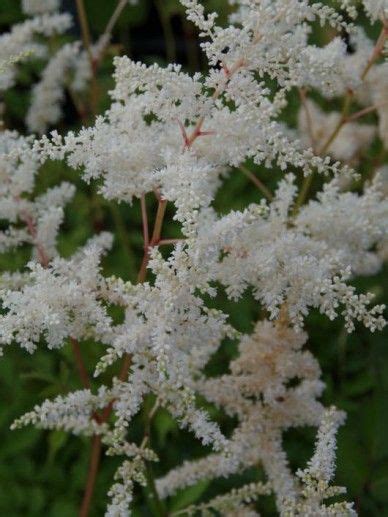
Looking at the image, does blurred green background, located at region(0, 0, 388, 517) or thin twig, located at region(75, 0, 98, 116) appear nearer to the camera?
blurred green background, located at region(0, 0, 388, 517)

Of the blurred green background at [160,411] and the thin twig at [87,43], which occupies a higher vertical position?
the thin twig at [87,43]

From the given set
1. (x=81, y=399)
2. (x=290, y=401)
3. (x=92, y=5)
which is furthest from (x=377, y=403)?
(x=92, y=5)

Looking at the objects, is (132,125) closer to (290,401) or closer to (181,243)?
(181,243)

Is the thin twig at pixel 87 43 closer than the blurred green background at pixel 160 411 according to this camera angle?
No

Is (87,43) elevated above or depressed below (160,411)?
above

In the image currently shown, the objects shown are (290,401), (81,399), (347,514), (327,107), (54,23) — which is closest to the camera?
(347,514)

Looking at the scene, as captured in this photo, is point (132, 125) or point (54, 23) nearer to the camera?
point (132, 125)

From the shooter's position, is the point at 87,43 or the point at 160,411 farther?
the point at 87,43

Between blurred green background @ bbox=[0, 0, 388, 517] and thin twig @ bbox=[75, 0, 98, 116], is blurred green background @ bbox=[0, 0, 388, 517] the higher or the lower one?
the lower one
